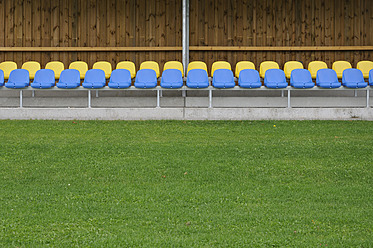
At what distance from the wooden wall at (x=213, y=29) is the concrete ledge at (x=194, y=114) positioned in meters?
4.10

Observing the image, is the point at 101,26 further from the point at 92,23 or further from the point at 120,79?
the point at 120,79

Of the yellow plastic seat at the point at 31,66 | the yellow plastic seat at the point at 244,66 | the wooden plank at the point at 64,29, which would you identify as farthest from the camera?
the wooden plank at the point at 64,29

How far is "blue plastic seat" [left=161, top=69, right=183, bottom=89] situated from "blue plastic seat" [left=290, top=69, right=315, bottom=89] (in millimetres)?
2486

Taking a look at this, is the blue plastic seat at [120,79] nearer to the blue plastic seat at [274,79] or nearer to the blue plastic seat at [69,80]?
the blue plastic seat at [69,80]

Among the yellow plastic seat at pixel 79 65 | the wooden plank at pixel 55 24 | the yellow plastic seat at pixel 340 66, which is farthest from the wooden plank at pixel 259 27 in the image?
the wooden plank at pixel 55 24

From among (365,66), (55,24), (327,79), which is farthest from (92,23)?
(365,66)

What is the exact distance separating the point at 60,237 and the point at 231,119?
761 centimetres

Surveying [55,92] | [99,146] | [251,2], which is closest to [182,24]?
[251,2]

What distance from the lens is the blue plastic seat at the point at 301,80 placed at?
1215 centimetres

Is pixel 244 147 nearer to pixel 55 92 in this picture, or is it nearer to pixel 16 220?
pixel 16 220

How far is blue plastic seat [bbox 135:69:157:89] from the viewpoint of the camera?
39.8 feet

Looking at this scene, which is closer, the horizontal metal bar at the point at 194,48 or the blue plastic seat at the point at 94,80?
the blue plastic seat at the point at 94,80

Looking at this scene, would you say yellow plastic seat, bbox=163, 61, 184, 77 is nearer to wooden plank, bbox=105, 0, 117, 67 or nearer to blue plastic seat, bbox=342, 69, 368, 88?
wooden plank, bbox=105, 0, 117, 67

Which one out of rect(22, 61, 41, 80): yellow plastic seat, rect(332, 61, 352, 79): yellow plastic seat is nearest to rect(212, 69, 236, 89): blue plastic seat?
rect(332, 61, 352, 79): yellow plastic seat
